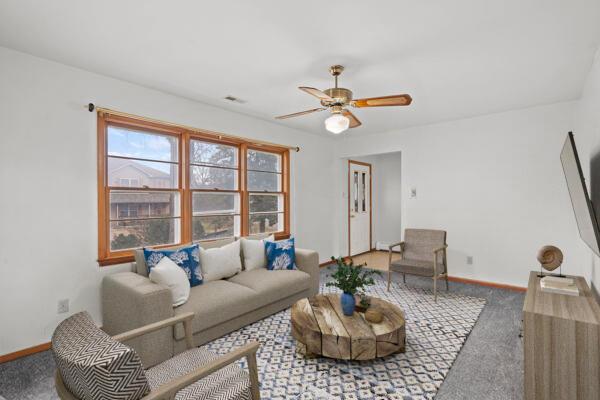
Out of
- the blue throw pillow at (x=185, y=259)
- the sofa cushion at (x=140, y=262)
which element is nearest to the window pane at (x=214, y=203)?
the blue throw pillow at (x=185, y=259)

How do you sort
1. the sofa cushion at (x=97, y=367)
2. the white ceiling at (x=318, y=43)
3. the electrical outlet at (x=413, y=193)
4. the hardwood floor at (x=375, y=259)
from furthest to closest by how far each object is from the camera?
1. the hardwood floor at (x=375, y=259)
2. the electrical outlet at (x=413, y=193)
3. the white ceiling at (x=318, y=43)
4. the sofa cushion at (x=97, y=367)

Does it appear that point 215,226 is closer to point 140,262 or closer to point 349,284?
point 140,262

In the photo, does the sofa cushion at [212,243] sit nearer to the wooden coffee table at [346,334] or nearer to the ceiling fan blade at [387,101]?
the wooden coffee table at [346,334]

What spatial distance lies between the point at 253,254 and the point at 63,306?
1896 mm

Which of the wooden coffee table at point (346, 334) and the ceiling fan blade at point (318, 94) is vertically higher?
the ceiling fan blade at point (318, 94)

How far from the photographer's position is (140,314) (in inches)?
93.7

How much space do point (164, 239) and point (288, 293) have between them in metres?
1.57

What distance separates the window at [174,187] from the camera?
10.4 ft

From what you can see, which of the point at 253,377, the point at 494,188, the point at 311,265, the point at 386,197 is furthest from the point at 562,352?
the point at 386,197

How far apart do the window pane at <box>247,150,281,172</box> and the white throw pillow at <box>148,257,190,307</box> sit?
7.15 ft

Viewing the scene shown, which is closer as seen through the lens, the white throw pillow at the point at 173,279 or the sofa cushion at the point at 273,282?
the white throw pillow at the point at 173,279

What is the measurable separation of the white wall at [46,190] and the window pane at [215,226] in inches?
37.9

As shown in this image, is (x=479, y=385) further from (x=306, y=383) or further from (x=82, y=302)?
(x=82, y=302)

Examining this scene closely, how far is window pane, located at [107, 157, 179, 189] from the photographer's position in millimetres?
3195
